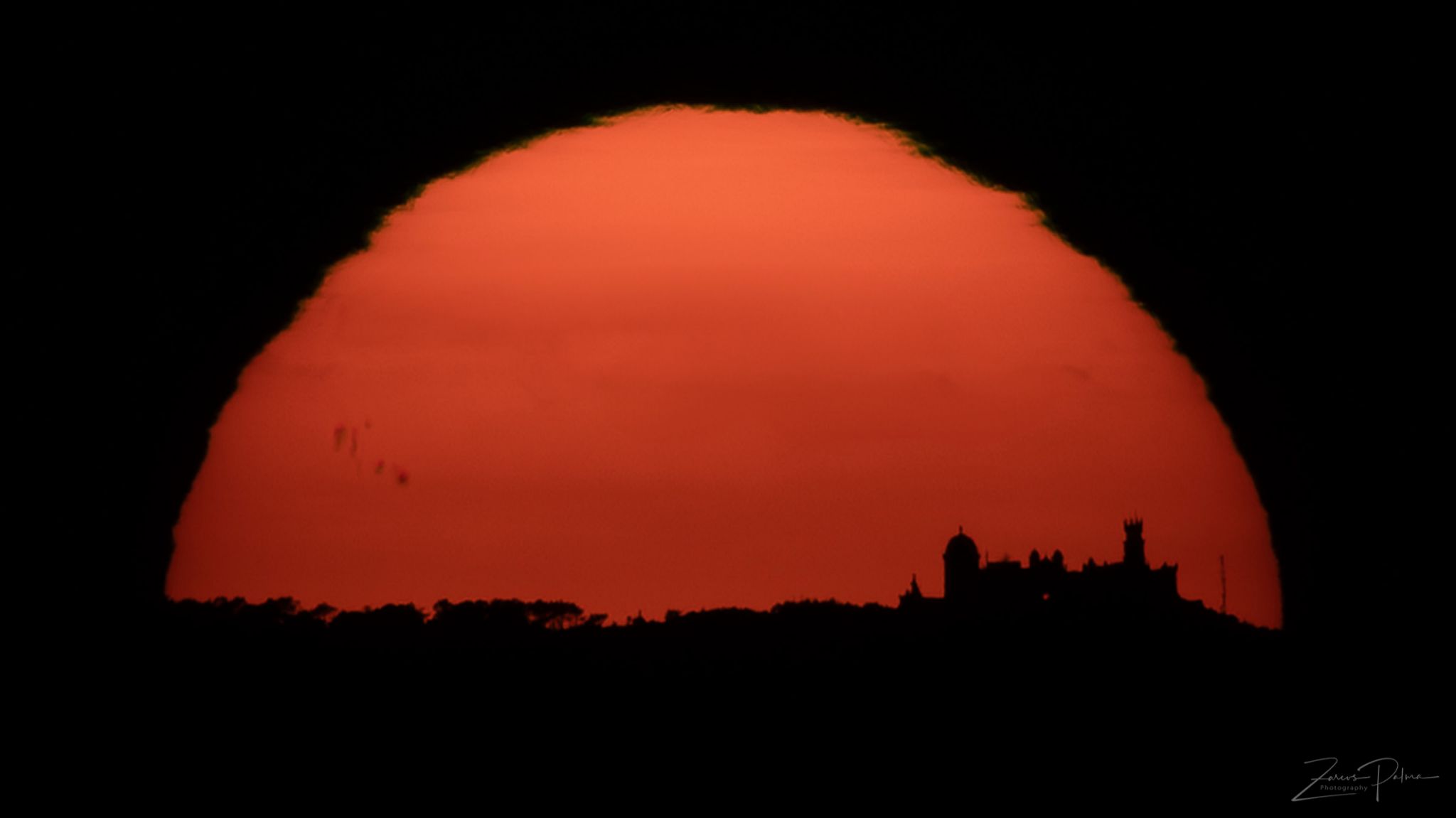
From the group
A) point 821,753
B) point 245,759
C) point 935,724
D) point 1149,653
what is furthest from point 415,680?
point 1149,653

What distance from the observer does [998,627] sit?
12.9 feet

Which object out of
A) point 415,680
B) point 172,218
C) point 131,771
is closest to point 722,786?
point 415,680

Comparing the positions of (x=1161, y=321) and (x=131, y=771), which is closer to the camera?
(x=131, y=771)

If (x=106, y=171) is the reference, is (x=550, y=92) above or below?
above

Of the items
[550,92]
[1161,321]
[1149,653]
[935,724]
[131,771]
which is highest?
[550,92]

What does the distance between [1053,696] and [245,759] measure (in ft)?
7.86

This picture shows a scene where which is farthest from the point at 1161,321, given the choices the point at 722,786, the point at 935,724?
the point at 722,786

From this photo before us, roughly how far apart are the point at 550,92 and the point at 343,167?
2.22 ft

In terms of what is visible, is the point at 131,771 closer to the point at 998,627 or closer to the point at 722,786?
the point at 722,786

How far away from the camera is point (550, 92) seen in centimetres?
393

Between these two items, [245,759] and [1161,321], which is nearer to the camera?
[245,759]

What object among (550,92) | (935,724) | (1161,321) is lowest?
(935,724)

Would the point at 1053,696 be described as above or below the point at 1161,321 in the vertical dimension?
below

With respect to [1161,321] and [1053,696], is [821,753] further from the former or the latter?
[1161,321]
